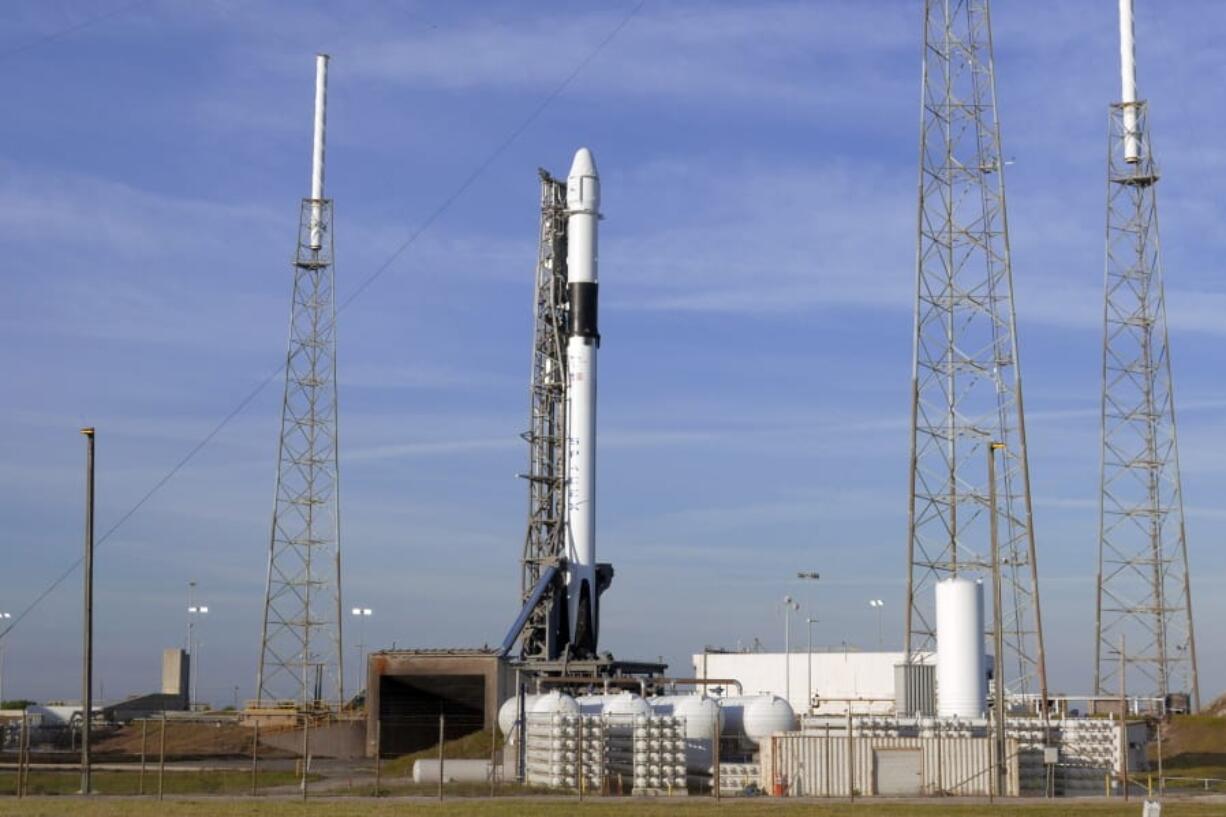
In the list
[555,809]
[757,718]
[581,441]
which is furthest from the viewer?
[581,441]

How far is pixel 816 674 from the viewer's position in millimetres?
93812

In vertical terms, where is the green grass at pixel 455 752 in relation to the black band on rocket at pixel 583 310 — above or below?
below

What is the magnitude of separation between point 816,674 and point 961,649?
146 ft

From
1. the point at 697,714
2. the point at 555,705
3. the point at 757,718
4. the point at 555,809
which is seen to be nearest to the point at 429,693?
the point at 555,705

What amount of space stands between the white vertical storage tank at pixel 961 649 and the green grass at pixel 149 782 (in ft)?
60.9

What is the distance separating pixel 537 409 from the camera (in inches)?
2923

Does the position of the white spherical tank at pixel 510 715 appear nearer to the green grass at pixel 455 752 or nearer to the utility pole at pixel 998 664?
the green grass at pixel 455 752

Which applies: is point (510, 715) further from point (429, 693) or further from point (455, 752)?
point (429, 693)

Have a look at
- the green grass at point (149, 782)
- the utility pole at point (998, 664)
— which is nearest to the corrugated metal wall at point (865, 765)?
the utility pole at point (998, 664)

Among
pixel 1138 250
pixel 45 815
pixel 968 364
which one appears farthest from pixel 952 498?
pixel 45 815

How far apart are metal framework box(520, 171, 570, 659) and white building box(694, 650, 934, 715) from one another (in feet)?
69.8

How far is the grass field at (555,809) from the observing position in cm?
3366

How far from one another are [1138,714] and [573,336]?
94.6ft

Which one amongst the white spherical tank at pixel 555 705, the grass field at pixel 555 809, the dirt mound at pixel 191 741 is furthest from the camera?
the dirt mound at pixel 191 741
